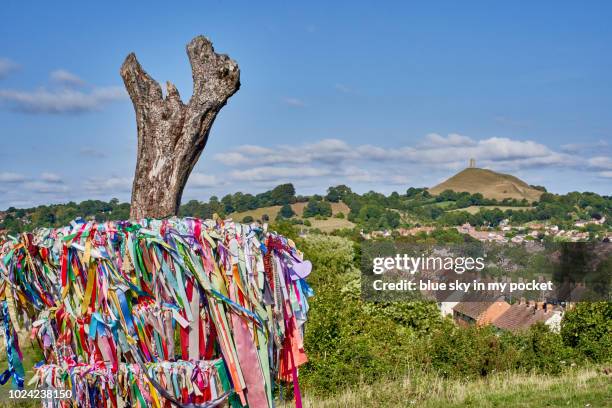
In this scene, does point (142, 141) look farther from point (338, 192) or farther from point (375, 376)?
point (338, 192)

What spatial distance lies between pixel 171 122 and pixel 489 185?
179937mm

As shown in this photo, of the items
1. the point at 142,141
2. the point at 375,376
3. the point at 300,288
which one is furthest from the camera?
the point at 375,376

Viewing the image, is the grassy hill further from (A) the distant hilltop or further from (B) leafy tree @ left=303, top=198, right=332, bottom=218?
(A) the distant hilltop

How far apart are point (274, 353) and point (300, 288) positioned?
439mm

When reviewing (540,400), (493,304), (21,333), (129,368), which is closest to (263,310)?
(129,368)

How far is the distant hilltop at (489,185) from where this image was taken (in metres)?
168

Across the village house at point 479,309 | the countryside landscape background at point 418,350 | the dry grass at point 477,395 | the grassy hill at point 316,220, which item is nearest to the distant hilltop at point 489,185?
the grassy hill at point 316,220

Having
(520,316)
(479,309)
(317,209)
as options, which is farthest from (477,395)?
(317,209)

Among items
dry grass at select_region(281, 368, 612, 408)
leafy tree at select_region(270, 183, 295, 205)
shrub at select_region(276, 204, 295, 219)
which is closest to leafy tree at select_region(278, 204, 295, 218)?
shrub at select_region(276, 204, 295, 219)

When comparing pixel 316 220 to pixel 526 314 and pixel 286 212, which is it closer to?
pixel 286 212

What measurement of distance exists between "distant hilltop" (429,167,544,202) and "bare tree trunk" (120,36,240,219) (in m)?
161

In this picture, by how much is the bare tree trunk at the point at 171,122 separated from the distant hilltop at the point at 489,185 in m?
161

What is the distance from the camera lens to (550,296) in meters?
38.6

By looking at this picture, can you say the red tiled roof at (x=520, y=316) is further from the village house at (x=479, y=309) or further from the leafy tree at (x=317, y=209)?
the leafy tree at (x=317, y=209)
